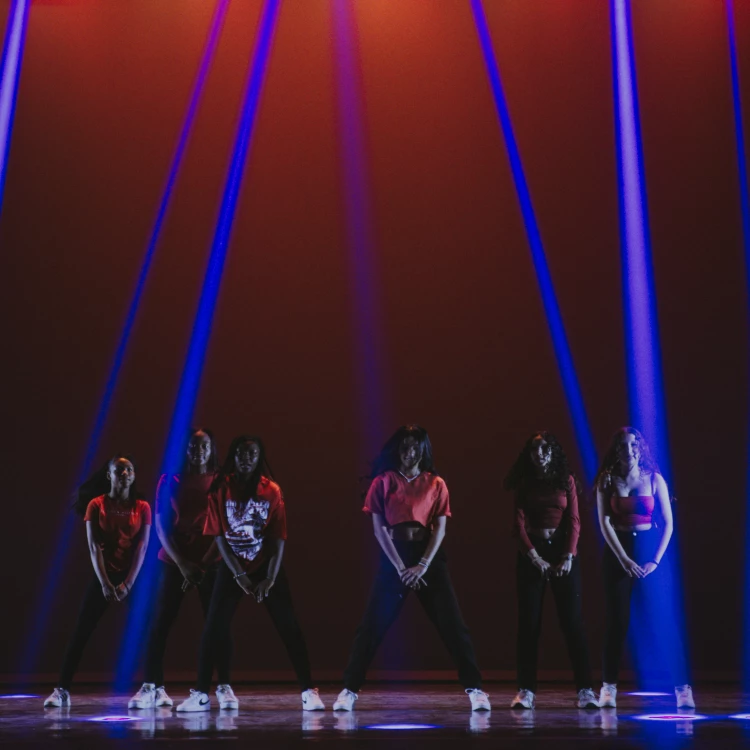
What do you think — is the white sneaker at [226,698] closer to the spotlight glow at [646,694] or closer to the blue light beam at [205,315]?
the blue light beam at [205,315]

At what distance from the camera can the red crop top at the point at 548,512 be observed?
4.61 meters

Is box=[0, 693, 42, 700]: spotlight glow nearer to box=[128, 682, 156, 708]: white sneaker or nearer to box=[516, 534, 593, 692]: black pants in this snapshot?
box=[128, 682, 156, 708]: white sneaker

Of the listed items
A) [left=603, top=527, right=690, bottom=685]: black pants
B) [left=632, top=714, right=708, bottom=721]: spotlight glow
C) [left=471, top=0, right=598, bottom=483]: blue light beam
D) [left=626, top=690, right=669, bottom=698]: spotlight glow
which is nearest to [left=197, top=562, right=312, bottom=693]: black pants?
[left=603, top=527, right=690, bottom=685]: black pants

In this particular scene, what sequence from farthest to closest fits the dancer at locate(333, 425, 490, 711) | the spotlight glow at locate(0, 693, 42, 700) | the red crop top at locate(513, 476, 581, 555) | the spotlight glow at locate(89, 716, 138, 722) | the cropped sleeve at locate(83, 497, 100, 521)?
1. the spotlight glow at locate(0, 693, 42, 700)
2. the cropped sleeve at locate(83, 497, 100, 521)
3. the red crop top at locate(513, 476, 581, 555)
4. the dancer at locate(333, 425, 490, 711)
5. the spotlight glow at locate(89, 716, 138, 722)

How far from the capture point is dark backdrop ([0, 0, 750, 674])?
22.1 ft

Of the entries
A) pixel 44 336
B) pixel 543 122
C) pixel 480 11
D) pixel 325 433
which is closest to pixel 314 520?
pixel 325 433

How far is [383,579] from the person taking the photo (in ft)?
14.6

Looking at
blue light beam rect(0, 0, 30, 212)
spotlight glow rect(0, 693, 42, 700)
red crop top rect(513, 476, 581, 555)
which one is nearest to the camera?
red crop top rect(513, 476, 581, 555)

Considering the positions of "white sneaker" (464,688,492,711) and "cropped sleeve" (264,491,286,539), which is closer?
"white sneaker" (464,688,492,711)

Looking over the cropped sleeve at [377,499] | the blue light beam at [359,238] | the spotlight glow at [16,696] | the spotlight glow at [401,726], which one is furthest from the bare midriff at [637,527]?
the spotlight glow at [16,696]

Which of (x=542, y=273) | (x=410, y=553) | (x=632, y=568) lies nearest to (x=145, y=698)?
(x=410, y=553)

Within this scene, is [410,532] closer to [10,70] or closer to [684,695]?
[684,695]

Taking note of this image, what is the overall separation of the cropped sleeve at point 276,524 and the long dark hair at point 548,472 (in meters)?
1.01

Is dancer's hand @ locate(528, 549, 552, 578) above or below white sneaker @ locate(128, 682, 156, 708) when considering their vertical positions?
above
